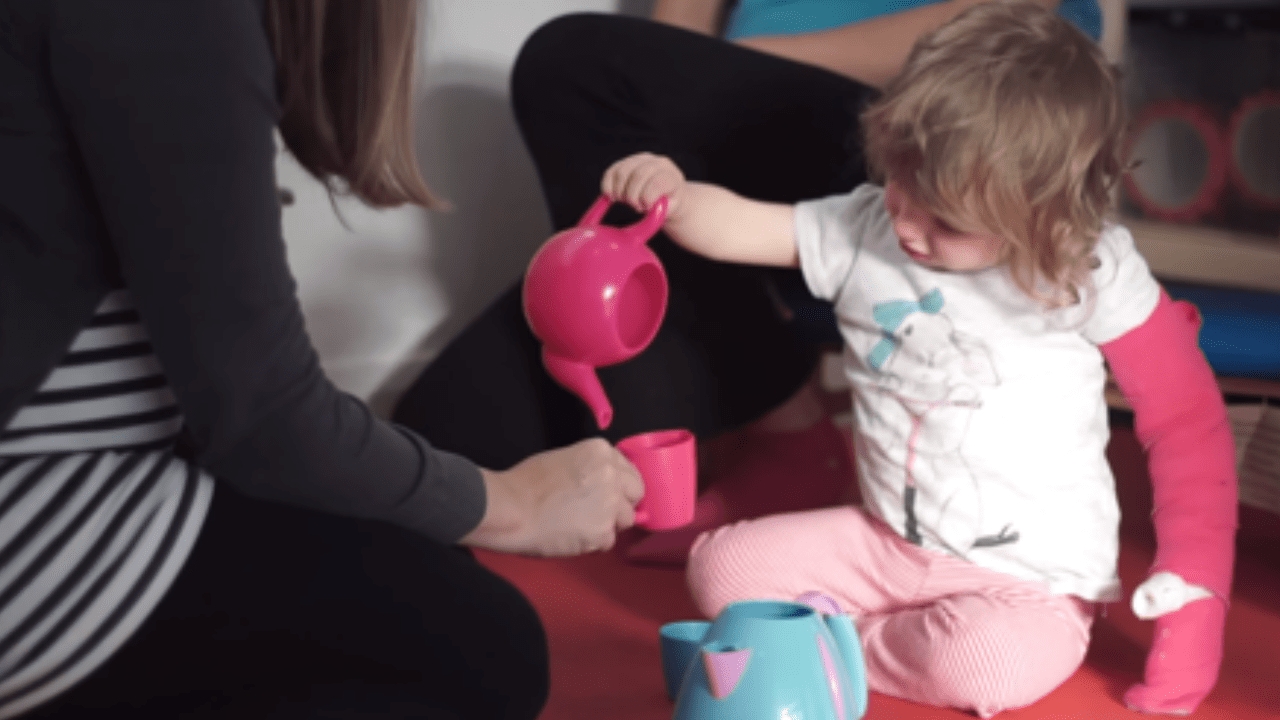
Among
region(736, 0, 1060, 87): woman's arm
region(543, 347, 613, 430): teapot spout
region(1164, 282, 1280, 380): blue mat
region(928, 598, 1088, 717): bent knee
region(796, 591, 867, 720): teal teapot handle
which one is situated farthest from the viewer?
region(736, 0, 1060, 87): woman's arm

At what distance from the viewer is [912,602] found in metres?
0.99

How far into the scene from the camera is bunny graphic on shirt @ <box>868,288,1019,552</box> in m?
0.96

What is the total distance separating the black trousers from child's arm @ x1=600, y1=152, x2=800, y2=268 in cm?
41

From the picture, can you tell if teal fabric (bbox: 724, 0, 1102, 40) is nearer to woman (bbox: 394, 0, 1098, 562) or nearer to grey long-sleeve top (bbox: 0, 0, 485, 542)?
woman (bbox: 394, 0, 1098, 562)

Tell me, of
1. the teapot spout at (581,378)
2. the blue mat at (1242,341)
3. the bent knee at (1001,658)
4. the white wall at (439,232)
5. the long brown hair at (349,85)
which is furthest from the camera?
the white wall at (439,232)

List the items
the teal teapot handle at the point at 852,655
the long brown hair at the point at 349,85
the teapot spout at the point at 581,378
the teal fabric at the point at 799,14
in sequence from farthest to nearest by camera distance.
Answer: the teal fabric at the point at 799,14, the teapot spout at the point at 581,378, the teal teapot handle at the point at 852,655, the long brown hair at the point at 349,85

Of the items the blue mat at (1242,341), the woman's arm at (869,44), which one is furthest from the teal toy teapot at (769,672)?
the woman's arm at (869,44)

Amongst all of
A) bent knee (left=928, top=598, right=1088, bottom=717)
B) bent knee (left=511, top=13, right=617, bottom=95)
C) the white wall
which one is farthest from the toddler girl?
the white wall

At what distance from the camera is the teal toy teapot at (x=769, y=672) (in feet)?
2.36

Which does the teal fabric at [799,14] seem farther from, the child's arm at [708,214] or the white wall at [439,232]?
the child's arm at [708,214]

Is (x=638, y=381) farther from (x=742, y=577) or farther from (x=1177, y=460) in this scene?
(x=1177, y=460)

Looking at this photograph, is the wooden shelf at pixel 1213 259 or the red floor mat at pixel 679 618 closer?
the red floor mat at pixel 679 618

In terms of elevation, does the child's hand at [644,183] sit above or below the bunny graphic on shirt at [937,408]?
above

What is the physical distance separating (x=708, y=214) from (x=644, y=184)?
A: 2.4 inches
